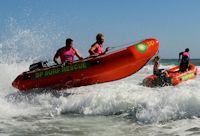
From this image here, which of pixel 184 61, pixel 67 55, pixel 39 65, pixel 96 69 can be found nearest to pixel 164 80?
pixel 184 61

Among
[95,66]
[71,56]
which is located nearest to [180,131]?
[95,66]

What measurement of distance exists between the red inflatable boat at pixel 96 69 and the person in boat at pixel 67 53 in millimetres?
491

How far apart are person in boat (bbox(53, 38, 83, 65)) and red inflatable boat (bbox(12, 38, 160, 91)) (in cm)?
49

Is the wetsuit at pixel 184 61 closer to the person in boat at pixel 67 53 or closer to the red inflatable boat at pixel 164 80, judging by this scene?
the red inflatable boat at pixel 164 80

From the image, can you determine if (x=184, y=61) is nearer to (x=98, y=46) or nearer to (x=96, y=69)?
(x=98, y=46)

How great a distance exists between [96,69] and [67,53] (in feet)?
3.84

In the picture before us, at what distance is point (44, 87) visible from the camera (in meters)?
10.6

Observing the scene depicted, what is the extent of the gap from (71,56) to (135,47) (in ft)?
6.48

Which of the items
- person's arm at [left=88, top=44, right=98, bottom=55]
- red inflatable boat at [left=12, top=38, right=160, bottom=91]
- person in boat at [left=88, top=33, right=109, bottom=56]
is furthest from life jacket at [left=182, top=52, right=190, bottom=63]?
person's arm at [left=88, top=44, right=98, bottom=55]

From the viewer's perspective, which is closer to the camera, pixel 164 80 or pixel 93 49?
pixel 93 49

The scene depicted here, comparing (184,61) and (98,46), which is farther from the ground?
(98,46)

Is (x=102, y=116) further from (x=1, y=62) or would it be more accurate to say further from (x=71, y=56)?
(x=1, y=62)

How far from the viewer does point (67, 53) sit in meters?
10.6

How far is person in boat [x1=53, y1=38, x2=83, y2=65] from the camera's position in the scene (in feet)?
34.8
